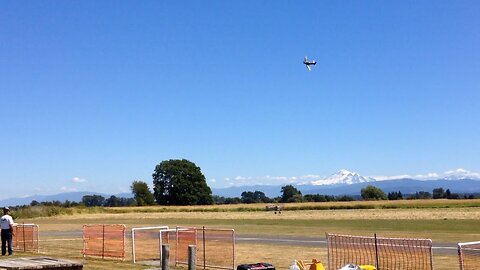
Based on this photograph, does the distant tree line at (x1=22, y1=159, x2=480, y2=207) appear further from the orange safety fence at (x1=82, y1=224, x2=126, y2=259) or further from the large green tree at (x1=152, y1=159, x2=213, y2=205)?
the orange safety fence at (x1=82, y1=224, x2=126, y2=259)

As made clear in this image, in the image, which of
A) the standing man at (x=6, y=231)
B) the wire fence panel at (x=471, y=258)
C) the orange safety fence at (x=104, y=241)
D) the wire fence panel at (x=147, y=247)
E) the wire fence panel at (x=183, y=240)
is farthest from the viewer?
the orange safety fence at (x=104, y=241)

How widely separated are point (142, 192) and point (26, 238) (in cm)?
11738

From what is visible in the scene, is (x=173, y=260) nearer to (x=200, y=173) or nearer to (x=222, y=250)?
(x=222, y=250)

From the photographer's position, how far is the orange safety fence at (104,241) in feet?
70.9

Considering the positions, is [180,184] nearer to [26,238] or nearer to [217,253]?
[26,238]

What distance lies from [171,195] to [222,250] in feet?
404

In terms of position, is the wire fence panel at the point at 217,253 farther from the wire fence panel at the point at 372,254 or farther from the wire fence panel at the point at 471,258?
the wire fence panel at the point at 471,258

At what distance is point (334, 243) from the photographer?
16.9 metres

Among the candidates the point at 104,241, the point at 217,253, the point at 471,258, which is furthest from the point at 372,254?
the point at 104,241

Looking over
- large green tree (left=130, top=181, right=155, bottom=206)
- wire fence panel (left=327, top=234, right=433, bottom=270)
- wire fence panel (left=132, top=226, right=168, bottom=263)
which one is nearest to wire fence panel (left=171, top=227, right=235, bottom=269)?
wire fence panel (left=132, top=226, right=168, bottom=263)

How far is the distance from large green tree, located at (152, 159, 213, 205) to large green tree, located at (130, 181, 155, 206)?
2764 millimetres

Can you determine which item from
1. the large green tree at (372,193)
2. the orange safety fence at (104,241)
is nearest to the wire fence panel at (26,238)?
the orange safety fence at (104,241)

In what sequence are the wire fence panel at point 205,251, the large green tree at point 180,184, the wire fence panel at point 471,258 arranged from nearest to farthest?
the wire fence panel at point 471,258 < the wire fence panel at point 205,251 < the large green tree at point 180,184

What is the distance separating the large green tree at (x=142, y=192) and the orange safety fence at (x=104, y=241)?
4671 inches
